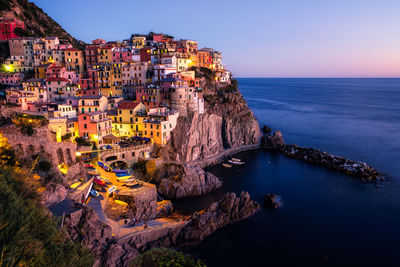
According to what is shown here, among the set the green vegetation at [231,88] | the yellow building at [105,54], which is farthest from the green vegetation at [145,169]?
the green vegetation at [231,88]

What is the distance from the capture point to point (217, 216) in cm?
2884

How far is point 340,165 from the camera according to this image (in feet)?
147

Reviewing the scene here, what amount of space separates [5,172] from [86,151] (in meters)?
16.7

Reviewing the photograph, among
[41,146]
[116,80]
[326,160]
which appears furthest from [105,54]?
[326,160]

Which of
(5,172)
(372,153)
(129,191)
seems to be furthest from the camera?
(372,153)

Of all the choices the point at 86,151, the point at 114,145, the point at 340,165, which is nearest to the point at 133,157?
the point at 114,145

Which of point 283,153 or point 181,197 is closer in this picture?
point 181,197

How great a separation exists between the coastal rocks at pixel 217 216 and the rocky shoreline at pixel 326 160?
19.8 meters

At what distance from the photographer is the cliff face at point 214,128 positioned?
4425cm

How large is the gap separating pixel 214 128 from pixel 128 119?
1714 centimetres

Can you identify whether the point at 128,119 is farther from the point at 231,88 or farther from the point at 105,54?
the point at 231,88

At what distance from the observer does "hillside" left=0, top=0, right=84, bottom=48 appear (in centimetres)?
6456

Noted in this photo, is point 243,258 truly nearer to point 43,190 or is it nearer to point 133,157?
point 43,190

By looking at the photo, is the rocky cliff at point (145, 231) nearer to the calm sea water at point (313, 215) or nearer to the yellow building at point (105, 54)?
the calm sea water at point (313, 215)
